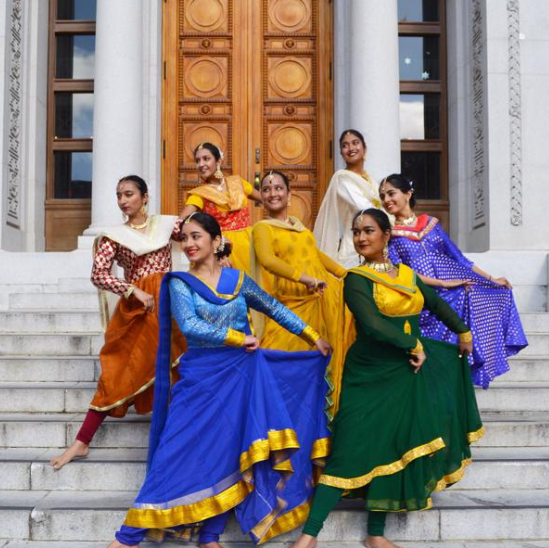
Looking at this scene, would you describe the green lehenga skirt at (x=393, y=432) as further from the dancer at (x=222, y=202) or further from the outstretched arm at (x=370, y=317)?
the dancer at (x=222, y=202)

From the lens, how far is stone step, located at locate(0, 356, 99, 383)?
545 cm

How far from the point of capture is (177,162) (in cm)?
955

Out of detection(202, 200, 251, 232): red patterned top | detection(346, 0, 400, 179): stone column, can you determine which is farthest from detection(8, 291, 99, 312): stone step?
detection(346, 0, 400, 179): stone column

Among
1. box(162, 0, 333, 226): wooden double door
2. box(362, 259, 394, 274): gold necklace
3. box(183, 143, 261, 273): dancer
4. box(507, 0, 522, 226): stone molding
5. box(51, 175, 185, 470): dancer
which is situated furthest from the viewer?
box(162, 0, 333, 226): wooden double door

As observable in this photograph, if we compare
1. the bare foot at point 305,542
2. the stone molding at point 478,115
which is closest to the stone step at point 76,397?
the bare foot at point 305,542

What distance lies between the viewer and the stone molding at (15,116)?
866cm

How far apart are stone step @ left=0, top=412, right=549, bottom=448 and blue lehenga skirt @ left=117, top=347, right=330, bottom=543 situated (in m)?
0.91

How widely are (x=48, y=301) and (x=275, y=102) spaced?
4.33 meters

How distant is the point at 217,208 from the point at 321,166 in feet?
14.4

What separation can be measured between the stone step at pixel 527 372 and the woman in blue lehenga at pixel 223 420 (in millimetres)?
2433

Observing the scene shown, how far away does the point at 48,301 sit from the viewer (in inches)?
285

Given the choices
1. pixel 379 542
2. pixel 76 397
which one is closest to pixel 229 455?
pixel 379 542

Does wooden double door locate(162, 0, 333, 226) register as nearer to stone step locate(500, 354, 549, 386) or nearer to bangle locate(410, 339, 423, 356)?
stone step locate(500, 354, 549, 386)

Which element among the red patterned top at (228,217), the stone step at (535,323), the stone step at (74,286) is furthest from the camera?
the stone step at (74,286)
